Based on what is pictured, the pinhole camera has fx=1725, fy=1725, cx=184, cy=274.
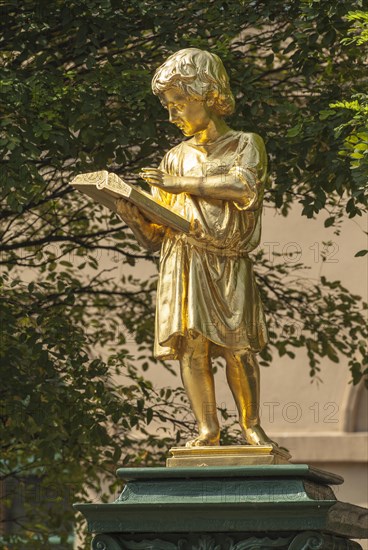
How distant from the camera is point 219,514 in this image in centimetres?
841

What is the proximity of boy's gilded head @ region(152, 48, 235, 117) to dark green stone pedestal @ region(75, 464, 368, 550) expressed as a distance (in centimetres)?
204

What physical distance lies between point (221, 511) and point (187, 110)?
2.21m

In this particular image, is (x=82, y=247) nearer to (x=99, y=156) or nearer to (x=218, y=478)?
(x=99, y=156)

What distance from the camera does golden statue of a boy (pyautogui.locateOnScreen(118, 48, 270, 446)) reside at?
353 inches

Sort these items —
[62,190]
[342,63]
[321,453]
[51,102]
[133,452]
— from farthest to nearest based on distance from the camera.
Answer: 1. [321,453]
2. [133,452]
3. [62,190]
4. [342,63]
5. [51,102]

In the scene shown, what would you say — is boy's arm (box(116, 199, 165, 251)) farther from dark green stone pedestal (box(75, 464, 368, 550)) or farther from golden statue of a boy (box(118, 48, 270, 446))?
dark green stone pedestal (box(75, 464, 368, 550))

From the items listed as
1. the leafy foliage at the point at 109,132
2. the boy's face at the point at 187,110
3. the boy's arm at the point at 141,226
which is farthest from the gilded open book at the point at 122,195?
the leafy foliage at the point at 109,132

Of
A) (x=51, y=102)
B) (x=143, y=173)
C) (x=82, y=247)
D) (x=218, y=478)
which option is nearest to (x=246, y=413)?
(x=218, y=478)

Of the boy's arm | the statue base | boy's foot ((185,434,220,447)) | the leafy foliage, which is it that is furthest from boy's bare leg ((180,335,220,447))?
the leafy foliage

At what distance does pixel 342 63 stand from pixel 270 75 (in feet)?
5.40

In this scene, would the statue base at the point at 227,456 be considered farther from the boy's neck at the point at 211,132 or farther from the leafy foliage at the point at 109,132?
the leafy foliage at the point at 109,132

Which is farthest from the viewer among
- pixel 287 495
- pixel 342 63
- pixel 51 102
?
pixel 342 63

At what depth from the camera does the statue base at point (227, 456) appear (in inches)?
339

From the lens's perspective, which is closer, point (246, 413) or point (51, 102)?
point (246, 413)
